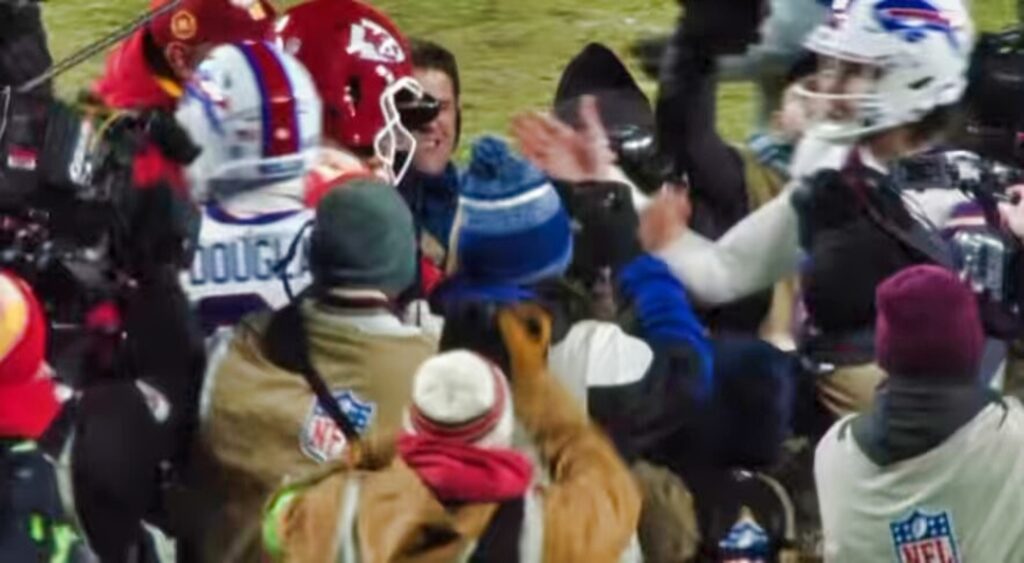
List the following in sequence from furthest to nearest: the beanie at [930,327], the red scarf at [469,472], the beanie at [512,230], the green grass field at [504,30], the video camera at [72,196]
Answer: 1. the green grass field at [504,30]
2. the video camera at [72,196]
3. the beanie at [512,230]
4. the beanie at [930,327]
5. the red scarf at [469,472]

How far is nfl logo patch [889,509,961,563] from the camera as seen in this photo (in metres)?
4.68

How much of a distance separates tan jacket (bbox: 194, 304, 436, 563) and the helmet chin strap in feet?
3.12

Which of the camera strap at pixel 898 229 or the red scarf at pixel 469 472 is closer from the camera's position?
the red scarf at pixel 469 472

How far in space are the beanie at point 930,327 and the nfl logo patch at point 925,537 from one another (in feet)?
0.79

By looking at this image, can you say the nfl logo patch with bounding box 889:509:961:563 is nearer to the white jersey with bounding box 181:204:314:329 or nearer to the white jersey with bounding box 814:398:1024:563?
the white jersey with bounding box 814:398:1024:563

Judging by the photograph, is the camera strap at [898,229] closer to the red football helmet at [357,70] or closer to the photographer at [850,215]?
the photographer at [850,215]

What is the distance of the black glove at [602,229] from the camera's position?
16.9ft

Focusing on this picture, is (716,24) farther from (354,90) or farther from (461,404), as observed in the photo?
(461,404)

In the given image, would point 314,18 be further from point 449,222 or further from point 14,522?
point 14,522

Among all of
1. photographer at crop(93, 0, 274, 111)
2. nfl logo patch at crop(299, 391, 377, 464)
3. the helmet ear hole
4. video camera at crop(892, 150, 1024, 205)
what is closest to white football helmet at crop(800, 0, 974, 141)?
video camera at crop(892, 150, 1024, 205)

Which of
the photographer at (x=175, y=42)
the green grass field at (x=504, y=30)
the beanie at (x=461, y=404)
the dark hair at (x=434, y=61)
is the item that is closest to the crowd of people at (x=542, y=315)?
the beanie at (x=461, y=404)

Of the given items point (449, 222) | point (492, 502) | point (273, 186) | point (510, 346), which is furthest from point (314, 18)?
point (492, 502)

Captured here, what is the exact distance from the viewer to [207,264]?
17.3 feet

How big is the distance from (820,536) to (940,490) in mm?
787
